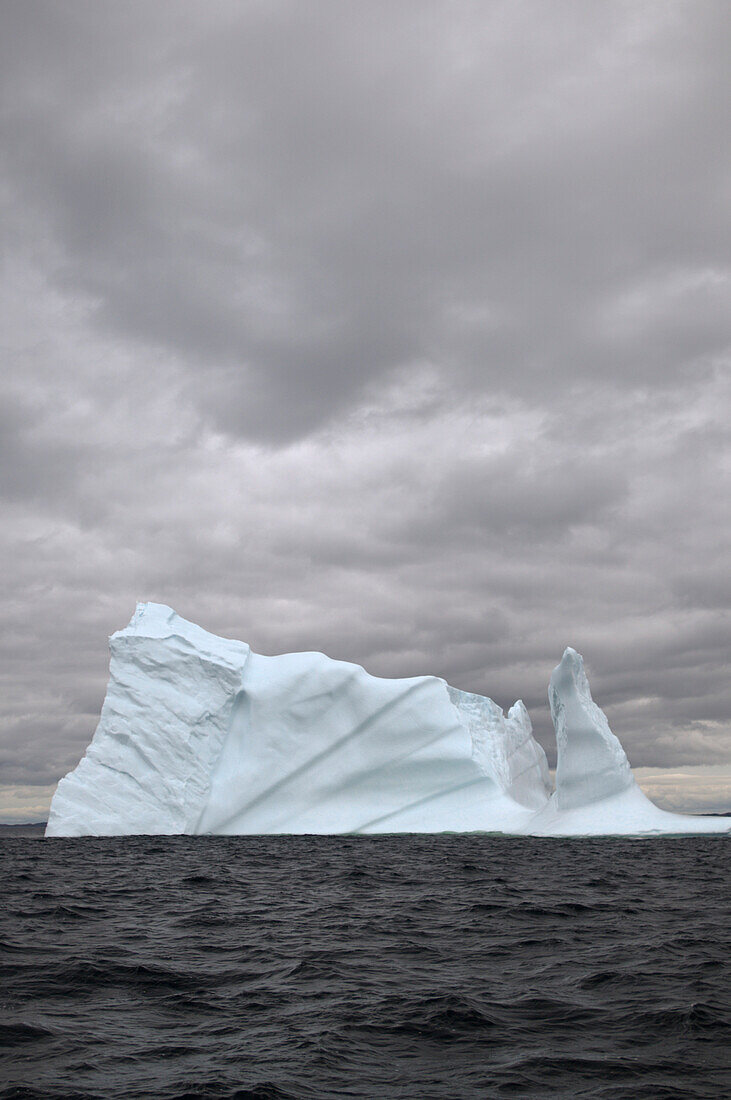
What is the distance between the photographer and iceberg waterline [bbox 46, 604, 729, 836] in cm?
2753

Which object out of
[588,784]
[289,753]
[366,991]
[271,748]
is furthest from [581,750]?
[366,991]

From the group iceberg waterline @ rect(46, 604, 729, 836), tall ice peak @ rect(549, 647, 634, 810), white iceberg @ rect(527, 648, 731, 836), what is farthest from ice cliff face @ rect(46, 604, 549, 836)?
tall ice peak @ rect(549, 647, 634, 810)

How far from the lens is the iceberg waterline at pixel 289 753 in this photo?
2753cm

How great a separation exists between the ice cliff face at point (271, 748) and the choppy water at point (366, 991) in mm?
14891

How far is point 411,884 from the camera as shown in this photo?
1430 cm

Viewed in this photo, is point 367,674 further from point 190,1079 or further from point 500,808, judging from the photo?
point 190,1079

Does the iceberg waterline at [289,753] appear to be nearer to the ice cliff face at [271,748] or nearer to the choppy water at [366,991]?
the ice cliff face at [271,748]

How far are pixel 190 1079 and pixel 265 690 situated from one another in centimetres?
2645

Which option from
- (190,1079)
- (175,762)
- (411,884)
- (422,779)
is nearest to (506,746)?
(422,779)

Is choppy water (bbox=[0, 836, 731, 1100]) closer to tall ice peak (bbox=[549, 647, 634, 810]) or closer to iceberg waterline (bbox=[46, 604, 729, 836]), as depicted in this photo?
tall ice peak (bbox=[549, 647, 634, 810])

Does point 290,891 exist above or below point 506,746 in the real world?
below

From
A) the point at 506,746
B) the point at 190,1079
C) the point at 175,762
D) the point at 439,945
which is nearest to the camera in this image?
the point at 190,1079

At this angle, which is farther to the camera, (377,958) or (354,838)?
(354,838)

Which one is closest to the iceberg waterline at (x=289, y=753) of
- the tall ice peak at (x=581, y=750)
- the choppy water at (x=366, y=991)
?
the tall ice peak at (x=581, y=750)
